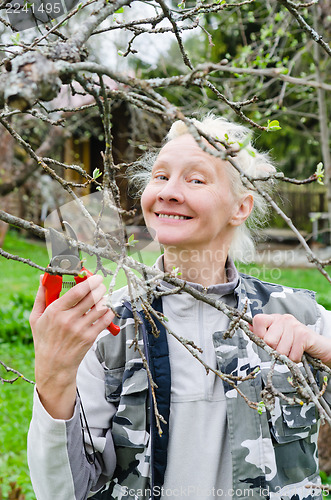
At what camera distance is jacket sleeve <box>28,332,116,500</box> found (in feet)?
4.43

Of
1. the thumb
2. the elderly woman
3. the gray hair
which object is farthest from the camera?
the gray hair

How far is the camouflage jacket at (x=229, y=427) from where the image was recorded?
153cm

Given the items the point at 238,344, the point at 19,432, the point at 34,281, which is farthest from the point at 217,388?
the point at 34,281

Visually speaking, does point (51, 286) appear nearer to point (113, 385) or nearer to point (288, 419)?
point (113, 385)

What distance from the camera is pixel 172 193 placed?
163cm

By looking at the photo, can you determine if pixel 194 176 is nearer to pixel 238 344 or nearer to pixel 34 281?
pixel 238 344

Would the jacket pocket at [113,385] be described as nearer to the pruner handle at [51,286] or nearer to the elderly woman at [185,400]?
the elderly woman at [185,400]

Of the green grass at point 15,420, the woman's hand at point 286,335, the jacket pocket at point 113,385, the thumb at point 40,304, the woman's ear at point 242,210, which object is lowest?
the green grass at point 15,420

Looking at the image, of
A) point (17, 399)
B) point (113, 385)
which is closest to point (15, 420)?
point (17, 399)

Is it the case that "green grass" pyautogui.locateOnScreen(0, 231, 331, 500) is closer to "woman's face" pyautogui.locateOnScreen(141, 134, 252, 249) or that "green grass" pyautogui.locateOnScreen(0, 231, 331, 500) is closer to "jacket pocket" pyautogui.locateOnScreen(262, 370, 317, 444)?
"woman's face" pyautogui.locateOnScreen(141, 134, 252, 249)

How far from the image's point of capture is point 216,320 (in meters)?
1.74

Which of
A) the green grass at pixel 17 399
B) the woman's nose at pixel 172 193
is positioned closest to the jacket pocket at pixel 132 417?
the green grass at pixel 17 399

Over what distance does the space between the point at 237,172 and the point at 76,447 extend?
40.8 inches

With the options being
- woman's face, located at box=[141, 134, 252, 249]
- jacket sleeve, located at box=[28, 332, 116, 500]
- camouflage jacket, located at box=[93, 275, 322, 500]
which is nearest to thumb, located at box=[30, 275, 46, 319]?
jacket sleeve, located at box=[28, 332, 116, 500]
